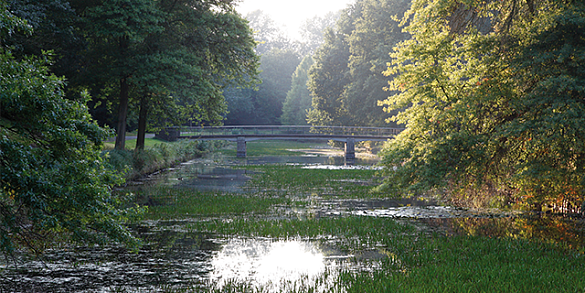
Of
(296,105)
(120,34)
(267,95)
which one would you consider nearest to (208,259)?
(120,34)

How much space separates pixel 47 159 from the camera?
7.39m

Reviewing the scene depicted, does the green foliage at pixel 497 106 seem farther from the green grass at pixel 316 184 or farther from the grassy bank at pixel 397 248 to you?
the green grass at pixel 316 184

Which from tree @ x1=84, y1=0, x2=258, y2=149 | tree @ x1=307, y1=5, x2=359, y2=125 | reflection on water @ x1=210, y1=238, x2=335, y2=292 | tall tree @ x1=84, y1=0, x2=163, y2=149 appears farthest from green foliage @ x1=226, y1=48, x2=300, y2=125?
reflection on water @ x1=210, y1=238, x2=335, y2=292

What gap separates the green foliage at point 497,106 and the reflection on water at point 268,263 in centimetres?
564

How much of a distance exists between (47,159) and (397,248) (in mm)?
7747

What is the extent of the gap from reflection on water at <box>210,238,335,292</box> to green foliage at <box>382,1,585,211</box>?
5.64 metres

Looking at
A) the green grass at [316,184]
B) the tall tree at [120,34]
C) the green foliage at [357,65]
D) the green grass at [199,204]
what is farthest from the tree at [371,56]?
the green grass at [199,204]

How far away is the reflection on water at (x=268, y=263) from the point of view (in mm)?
9266

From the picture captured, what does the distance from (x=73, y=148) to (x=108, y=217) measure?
1214mm

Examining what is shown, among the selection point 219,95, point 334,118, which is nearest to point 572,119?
point 219,95

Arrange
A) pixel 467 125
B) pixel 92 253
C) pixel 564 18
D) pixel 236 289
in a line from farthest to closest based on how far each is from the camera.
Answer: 1. pixel 467 125
2. pixel 564 18
3. pixel 92 253
4. pixel 236 289

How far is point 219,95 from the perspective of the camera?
3391cm

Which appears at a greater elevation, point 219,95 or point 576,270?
point 219,95

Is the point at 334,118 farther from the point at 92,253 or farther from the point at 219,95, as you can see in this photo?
the point at 92,253
